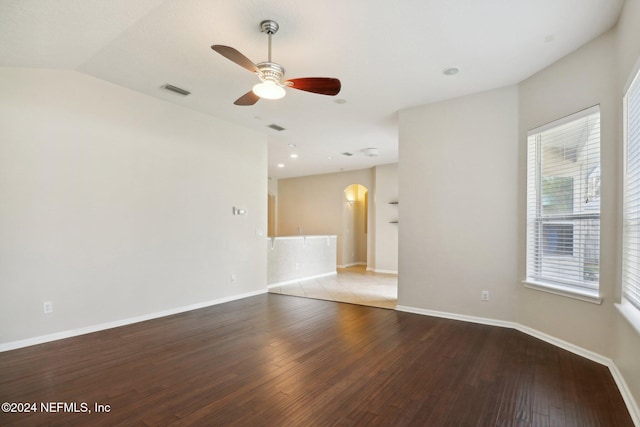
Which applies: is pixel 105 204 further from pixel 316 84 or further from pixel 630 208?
pixel 630 208

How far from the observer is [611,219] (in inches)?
114

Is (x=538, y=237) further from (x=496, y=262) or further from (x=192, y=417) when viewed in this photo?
(x=192, y=417)

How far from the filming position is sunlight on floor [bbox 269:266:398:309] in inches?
224

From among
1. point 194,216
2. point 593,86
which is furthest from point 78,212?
point 593,86

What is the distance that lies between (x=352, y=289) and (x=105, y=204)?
4.52 m

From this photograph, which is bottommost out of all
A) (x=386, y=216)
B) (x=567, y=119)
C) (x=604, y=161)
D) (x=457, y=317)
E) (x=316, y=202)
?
(x=457, y=317)

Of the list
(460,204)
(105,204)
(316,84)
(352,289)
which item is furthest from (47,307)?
(460,204)

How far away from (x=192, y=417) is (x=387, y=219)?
753 cm

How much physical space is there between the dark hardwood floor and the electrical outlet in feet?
1.16

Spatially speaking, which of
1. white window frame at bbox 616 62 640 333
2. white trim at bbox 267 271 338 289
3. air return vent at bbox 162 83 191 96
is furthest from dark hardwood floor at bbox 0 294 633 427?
air return vent at bbox 162 83 191 96

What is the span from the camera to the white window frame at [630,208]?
7.91ft

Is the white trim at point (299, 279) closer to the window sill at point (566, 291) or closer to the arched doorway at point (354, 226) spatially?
the arched doorway at point (354, 226)

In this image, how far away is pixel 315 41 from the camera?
312cm

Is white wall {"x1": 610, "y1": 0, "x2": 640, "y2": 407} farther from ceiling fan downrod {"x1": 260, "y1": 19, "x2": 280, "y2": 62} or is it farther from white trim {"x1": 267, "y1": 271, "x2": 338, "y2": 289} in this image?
white trim {"x1": 267, "y1": 271, "x2": 338, "y2": 289}
